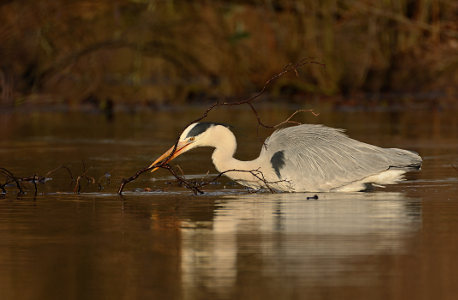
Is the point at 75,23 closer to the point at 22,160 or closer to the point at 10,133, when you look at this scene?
the point at 10,133

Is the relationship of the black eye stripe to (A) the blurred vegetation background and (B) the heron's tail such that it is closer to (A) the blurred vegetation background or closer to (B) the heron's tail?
(B) the heron's tail

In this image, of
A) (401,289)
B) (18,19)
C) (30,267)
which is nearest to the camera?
(401,289)

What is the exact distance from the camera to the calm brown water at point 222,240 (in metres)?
6.68

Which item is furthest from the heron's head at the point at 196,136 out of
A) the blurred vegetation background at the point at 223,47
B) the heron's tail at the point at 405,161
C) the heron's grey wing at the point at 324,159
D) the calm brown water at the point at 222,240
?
the blurred vegetation background at the point at 223,47

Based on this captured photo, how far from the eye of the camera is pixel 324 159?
1152 centimetres

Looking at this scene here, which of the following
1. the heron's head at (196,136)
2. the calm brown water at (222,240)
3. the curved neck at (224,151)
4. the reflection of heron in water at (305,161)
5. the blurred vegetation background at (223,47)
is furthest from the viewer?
the blurred vegetation background at (223,47)

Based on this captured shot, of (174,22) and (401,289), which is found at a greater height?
(174,22)

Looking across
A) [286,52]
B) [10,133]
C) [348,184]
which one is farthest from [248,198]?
A: [286,52]

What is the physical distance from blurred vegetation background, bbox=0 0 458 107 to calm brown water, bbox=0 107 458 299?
1198 centimetres

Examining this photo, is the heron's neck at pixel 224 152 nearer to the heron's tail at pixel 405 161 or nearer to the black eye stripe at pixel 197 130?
the black eye stripe at pixel 197 130

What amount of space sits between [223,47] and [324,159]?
17.3 meters

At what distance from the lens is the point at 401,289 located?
21.5 ft

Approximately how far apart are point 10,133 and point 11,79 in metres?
6.26

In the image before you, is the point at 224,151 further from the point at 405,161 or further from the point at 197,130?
the point at 405,161
